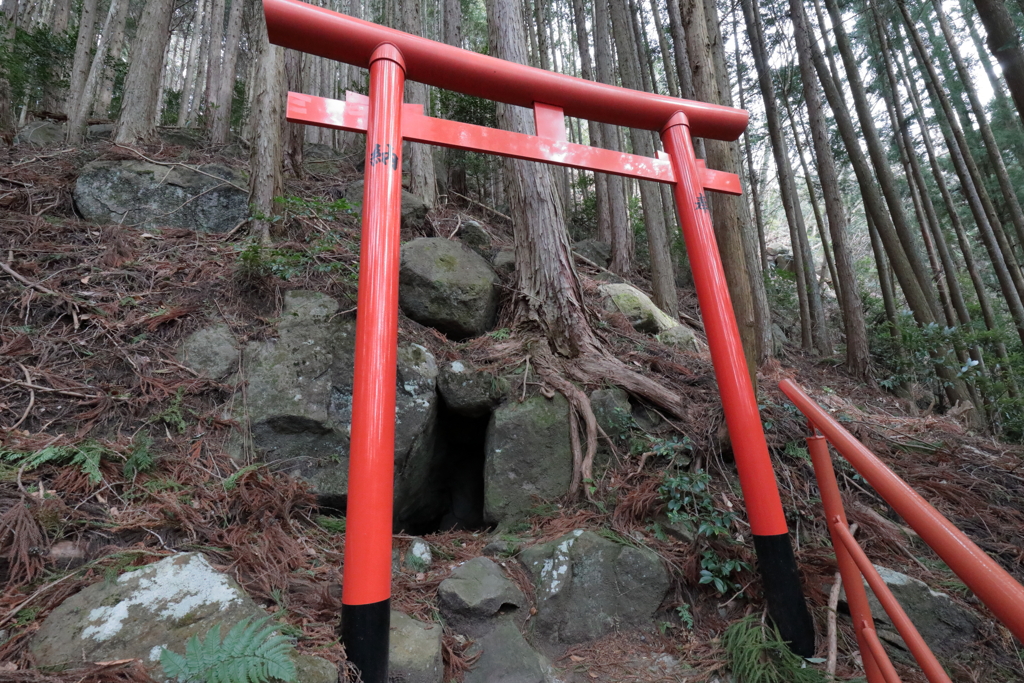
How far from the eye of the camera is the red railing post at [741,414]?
7.03 feet

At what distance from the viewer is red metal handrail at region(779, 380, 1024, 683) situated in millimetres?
886

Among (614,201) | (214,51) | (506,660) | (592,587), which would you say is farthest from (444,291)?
(214,51)

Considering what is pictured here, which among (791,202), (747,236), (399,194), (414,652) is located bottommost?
(414,652)

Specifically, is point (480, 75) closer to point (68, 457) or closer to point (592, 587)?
point (592, 587)

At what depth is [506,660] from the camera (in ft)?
7.25

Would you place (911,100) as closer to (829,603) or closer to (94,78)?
(829,603)

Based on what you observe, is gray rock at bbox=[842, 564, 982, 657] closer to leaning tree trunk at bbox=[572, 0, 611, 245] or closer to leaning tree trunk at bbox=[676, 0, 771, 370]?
leaning tree trunk at bbox=[676, 0, 771, 370]

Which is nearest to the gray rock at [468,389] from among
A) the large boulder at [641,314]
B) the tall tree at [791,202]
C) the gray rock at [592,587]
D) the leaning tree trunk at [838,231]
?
the gray rock at [592,587]

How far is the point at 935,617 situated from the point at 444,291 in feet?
12.5

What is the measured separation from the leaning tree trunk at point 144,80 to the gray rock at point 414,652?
676 centimetres

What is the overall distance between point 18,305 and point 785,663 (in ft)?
16.8

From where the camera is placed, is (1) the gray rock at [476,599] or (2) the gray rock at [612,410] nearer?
(1) the gray rock at [476,599]

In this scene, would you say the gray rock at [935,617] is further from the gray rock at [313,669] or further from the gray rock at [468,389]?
the gray rock at [468,389]

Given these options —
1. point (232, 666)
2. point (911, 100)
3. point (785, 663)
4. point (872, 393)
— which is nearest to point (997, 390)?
point (872, 393)
